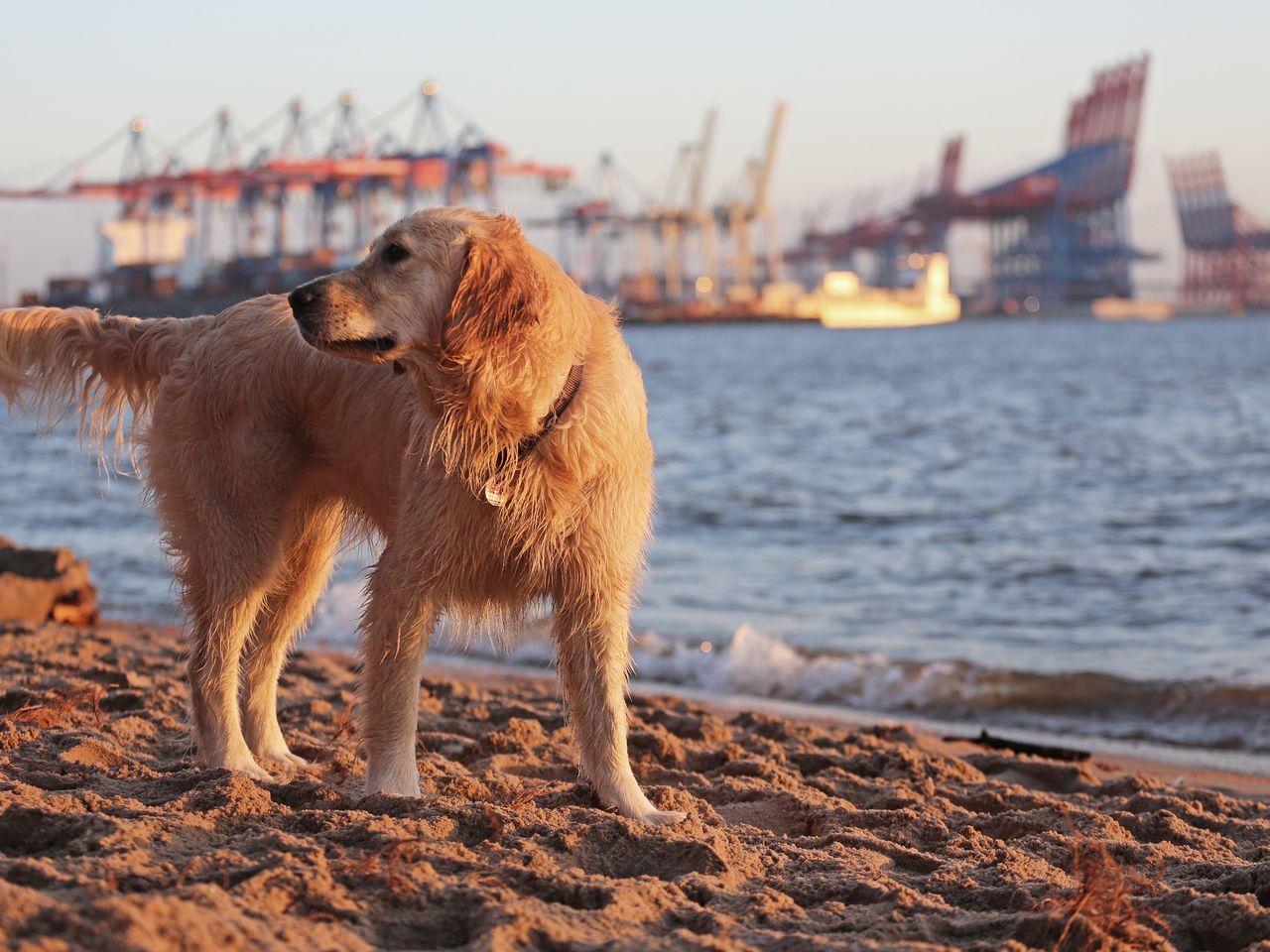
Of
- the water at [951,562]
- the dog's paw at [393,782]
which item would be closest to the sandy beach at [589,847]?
the dog's paw at [393,782]

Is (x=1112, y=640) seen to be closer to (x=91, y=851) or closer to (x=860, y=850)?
(x=860, y=850)

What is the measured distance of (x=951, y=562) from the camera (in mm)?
10516

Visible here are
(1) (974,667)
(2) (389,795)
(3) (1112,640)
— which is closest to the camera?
(2) (389,795)

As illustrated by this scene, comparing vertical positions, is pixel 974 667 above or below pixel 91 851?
below

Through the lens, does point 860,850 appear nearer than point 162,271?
Yes

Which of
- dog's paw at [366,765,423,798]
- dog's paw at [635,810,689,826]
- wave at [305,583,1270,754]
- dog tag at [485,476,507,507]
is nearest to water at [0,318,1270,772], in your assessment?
wave at [305,583,1270,754]

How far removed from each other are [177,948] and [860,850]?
1884 mm

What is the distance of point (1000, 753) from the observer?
540cm

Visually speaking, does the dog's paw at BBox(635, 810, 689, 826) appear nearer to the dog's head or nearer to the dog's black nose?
the dog's head

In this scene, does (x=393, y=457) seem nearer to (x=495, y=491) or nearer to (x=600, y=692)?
(x=495, y=491)

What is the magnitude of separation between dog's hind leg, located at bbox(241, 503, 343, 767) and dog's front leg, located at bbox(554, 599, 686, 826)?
106 cm

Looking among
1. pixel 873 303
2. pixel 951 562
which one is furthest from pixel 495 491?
pixel 873 303

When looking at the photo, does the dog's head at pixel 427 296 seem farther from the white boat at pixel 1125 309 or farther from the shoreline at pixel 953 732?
the white boat at pixel 1125 309

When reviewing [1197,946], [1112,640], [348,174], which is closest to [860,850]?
[1197,946]
